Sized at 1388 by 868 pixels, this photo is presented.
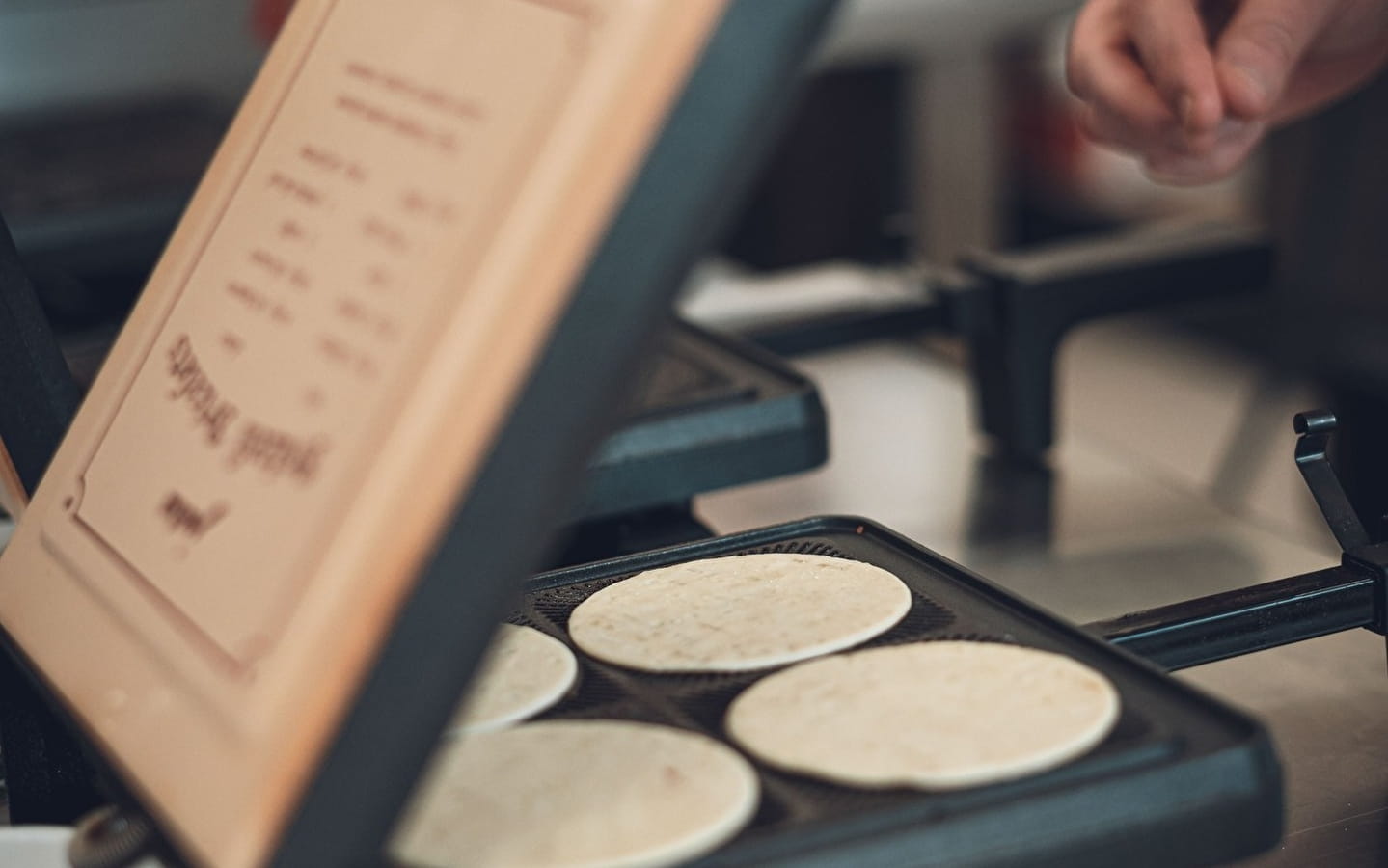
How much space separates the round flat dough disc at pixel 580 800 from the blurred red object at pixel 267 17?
233cm

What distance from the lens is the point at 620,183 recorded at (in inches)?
20.9

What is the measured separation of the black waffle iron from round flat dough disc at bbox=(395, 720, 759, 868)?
0.02 meters

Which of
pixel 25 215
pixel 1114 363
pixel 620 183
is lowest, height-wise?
pixel 25 215

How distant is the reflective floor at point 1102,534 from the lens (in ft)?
3.01

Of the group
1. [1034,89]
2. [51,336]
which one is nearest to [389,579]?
[51,336]

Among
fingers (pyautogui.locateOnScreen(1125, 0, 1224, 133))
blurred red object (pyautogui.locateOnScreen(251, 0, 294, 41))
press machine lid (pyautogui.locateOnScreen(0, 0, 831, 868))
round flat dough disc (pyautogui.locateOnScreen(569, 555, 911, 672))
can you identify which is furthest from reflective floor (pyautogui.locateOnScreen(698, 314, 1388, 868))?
blurred red object (pyautogui.locateOnScreen(251, 0, 294, 41))

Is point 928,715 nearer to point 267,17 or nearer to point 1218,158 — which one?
point 1218,158

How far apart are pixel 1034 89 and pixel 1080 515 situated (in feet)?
13.7

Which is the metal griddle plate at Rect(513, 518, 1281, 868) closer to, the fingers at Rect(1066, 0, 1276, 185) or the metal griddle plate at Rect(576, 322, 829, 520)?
the metal griddle plate at Rect(576, 322, 829, 520)

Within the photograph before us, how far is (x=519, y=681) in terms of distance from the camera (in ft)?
2.54

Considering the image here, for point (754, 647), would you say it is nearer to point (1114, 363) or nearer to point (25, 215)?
point (25, 215)

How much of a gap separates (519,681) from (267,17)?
2.78 meters

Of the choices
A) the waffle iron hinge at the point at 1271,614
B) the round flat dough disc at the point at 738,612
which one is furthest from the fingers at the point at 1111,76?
the round flat dough disc at the point at 738,612

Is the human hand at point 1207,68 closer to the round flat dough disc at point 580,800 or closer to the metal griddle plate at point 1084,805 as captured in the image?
the metal griddle plate at point 1084,805
